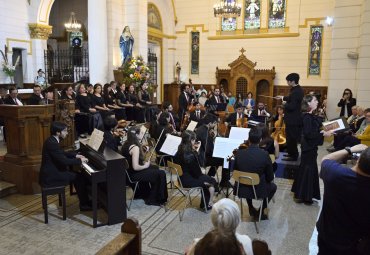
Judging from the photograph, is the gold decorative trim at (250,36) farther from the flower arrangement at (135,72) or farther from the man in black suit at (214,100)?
the flower arrangement at (135,72)

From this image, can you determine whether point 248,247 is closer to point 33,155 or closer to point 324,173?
point 324,173

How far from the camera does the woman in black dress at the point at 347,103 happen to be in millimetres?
9867

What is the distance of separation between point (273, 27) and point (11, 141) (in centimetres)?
1253

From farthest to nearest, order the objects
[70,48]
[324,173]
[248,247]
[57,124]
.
Answer: [70,48], [57,124], [324,173], [248,247]

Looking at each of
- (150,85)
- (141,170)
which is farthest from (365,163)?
(150,85)

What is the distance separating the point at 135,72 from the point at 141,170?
23.1 ft

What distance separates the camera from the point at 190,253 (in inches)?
74.2

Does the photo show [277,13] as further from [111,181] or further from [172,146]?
[111,181]

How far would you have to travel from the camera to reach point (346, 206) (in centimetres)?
220

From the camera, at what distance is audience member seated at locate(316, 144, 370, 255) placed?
2115 millimetres

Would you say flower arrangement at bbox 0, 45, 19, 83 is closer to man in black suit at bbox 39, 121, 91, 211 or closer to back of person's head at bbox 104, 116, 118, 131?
back of person's head at bbox 104, 116, 118, 131

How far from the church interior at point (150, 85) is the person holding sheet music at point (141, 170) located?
0.13m

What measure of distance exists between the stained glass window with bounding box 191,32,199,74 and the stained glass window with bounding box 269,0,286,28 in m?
3.74

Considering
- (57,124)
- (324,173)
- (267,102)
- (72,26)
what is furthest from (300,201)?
(72,26)
